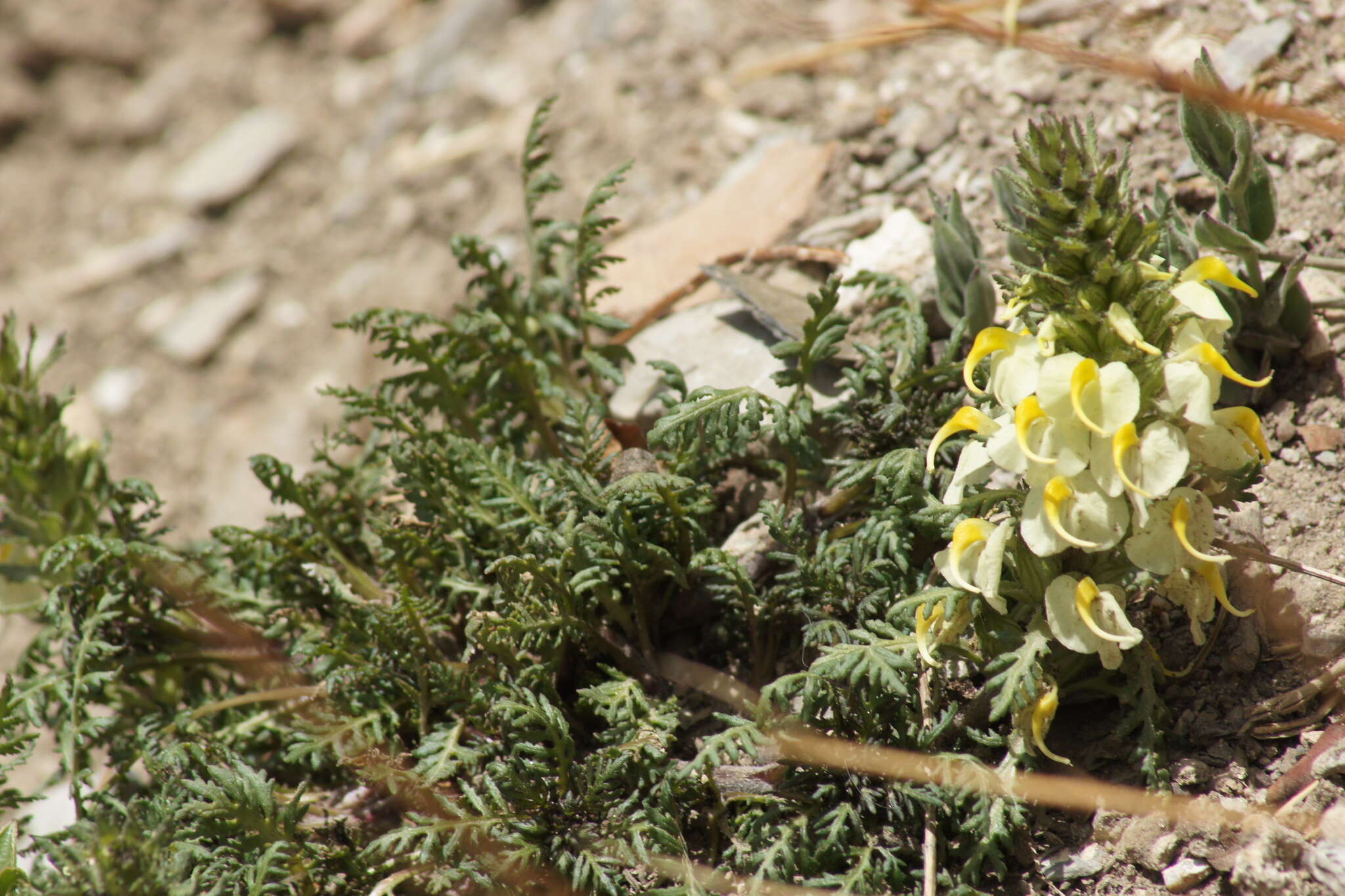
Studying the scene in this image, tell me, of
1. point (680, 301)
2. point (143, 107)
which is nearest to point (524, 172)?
point (680, 301)

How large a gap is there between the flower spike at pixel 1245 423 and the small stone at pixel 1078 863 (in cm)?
76

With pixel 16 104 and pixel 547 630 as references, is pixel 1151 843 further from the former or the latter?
pixel 16 104

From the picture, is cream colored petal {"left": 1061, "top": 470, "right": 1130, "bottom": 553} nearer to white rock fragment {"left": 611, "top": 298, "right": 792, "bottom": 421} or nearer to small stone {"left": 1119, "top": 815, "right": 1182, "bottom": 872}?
small stone {"left": 1119, "top": 815, "right": 1182, "bottom": 872}

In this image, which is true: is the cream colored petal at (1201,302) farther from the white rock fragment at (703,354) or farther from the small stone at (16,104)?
the small stone at (16,104)

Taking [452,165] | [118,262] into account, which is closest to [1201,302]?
[452,165]

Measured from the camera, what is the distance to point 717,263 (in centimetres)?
317

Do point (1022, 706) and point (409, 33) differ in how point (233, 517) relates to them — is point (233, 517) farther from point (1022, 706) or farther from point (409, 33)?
point (1022, 706)

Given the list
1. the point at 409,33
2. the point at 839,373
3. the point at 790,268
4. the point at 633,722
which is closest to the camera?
the point at 633,722

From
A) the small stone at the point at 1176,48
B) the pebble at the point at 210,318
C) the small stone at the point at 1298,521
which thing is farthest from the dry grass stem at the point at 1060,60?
the pebble at the point at 210,318

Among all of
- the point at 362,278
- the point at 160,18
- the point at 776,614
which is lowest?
the point at 776,614

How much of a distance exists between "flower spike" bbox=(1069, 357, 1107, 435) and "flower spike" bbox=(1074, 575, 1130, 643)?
0.25 m

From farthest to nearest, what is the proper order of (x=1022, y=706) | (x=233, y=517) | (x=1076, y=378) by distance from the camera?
(x=233, y=517) < (x=1022, y=706) < (x=1076, y=378)

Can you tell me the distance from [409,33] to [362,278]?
1.56 meters

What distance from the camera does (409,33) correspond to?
16.7 ft
